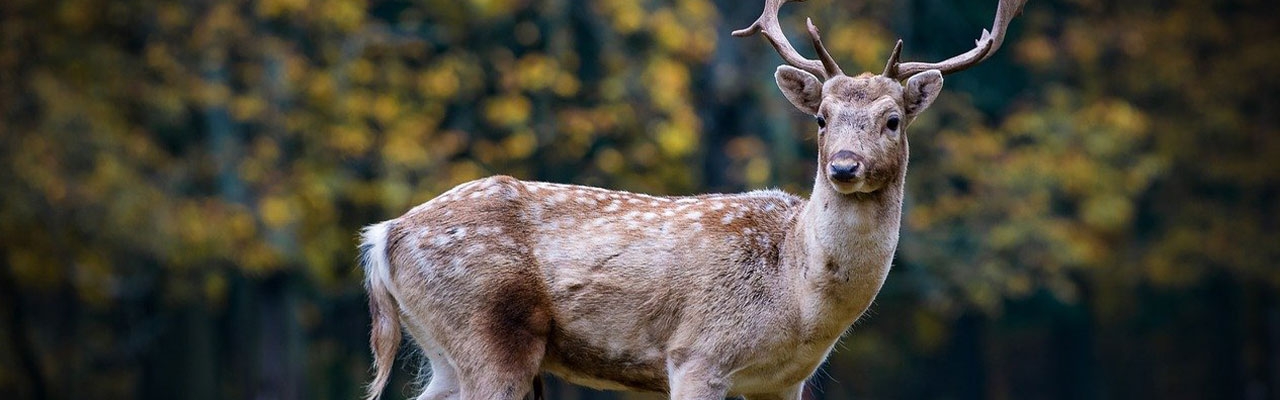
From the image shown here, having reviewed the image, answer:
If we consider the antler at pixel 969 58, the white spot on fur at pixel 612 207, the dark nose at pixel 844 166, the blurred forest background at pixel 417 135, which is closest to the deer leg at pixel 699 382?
the white spot on fur at pixel 612 207

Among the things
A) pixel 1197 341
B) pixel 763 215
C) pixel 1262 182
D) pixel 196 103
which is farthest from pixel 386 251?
pixel 1197 341

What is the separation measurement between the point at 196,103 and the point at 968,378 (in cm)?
1330

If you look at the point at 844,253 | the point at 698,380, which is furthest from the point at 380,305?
the point at 844,253

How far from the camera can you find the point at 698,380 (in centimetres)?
686

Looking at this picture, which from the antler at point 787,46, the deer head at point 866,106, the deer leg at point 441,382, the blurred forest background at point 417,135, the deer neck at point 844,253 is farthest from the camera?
the blurred forest background at point 417,135

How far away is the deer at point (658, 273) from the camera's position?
6805 mm

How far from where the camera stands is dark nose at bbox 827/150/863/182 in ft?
20.9

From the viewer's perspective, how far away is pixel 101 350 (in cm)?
2555

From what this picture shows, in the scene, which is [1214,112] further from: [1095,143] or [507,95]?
[507,95]

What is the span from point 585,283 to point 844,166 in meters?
1.29

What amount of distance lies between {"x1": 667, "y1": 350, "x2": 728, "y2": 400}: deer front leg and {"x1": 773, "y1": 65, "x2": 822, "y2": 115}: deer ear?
3.61 ft

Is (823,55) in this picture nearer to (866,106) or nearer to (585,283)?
(866,106)

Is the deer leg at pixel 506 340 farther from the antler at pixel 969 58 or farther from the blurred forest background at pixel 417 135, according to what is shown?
the blurred forest background at pixel 417 135

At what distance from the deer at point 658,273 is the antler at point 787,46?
0.06ft
